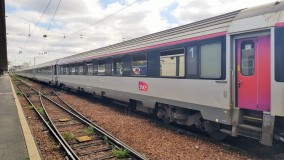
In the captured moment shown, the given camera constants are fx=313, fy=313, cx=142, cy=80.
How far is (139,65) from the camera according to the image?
480 inches

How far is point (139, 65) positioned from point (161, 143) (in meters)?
4.41

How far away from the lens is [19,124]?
1109 cm

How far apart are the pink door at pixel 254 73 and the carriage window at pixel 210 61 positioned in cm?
59

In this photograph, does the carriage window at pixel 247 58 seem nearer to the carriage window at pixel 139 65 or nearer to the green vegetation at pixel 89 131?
the carriage window at pixel 139 65

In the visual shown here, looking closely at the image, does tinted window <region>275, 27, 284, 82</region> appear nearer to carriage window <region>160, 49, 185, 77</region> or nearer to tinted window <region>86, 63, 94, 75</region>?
carriage window <region>160, 49, 185, 77</region>

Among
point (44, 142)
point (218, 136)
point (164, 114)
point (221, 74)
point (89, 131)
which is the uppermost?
point (221, 74)

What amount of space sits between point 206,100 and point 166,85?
7.02 feet

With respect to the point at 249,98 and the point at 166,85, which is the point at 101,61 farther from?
the point at 249,98

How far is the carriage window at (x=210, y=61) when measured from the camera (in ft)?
26.2

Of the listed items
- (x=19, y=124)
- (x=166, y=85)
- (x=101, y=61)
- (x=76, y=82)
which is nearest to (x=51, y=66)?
(x=76, y=82)

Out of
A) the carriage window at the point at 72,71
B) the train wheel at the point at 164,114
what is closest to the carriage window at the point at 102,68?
the train wheel at the point at 164,114

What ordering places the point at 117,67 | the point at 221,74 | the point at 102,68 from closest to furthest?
the point at 221,74 < the point at 117,67 < the point at 102,68

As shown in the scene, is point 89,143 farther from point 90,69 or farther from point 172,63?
point 90,69

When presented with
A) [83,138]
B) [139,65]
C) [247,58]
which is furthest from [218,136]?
[139,65]
